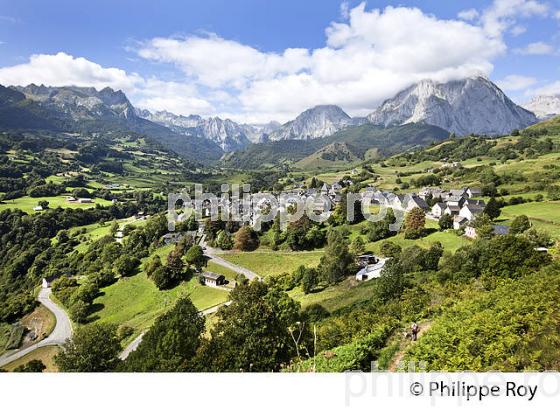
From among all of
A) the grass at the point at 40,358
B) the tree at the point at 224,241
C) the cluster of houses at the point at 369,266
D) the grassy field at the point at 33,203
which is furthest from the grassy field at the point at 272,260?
the grassy field at the point at 33,203

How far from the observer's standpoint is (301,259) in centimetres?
3625

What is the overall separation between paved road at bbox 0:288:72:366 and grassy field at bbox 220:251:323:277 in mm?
16624

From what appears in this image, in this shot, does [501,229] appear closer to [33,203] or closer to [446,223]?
[446,223]

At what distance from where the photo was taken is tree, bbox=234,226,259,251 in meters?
41.3

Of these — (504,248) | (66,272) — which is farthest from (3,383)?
(66,272)

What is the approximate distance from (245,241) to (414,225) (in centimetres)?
1913

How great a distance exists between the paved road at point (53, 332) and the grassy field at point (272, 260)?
1662 centimetres

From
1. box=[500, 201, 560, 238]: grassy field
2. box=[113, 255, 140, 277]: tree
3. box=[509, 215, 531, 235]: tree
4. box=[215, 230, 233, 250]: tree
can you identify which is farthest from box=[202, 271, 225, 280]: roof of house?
box=[500, 201, 560, 238]: grassy field

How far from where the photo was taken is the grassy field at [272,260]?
35281 millimetres

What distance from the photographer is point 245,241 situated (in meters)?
41.4

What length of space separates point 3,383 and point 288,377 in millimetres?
5033

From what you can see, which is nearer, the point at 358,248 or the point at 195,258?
the point at 358,248

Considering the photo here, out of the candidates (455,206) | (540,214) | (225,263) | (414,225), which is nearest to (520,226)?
(540,214)

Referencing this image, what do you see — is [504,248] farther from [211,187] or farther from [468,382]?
[211,187]
